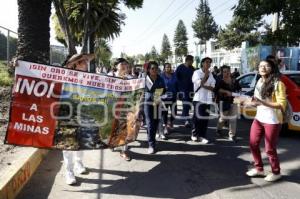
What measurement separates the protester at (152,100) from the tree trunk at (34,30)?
2.75 m

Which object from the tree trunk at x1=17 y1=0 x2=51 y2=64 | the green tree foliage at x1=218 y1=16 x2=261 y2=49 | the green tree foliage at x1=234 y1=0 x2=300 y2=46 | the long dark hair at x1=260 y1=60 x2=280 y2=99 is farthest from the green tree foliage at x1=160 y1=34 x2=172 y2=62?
the long dark hair at x1=260 y1=60 x2=280 y2=99

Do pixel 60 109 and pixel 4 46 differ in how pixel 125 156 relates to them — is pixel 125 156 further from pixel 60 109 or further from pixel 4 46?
pixel 4 46

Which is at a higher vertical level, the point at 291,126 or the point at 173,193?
the point at 291,126

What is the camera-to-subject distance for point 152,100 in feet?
26.3

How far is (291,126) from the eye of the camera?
919 cm

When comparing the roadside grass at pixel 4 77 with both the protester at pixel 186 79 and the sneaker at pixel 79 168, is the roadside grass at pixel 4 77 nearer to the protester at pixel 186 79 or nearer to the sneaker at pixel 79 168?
the protester at pixel 186 79

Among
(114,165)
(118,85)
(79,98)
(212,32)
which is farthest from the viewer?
(212,32)

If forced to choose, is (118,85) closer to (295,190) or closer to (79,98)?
(79,98)

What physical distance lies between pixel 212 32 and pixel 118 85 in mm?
99797

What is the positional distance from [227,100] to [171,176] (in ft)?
11.6

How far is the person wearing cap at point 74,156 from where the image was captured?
582cm

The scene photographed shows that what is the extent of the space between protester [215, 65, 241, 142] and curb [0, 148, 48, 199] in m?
4.18

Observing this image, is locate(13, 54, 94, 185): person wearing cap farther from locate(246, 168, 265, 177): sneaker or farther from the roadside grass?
the roadside grass

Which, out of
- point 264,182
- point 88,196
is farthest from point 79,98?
point 264,182
